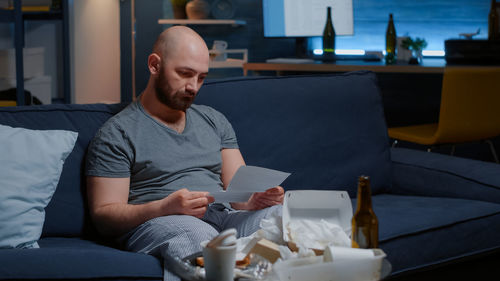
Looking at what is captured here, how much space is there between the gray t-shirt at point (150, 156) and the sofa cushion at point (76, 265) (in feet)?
0.96

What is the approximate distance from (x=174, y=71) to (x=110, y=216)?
47 centimetres

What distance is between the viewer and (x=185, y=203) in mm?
1604

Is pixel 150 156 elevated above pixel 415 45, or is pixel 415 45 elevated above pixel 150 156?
pixel 415 45

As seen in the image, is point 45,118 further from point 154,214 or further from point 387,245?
point 387,245

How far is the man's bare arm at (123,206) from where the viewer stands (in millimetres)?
1616

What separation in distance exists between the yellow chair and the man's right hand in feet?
6.57

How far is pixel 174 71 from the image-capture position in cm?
186

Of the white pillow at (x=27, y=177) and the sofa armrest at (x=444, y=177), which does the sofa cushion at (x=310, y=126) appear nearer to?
the sofa armrest at (x=444, y=177)

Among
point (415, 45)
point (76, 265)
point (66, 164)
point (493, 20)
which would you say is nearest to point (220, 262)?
point (76, 265)

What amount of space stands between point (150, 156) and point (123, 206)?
18 cm

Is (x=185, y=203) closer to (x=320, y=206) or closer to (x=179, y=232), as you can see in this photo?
(x=179, y=232)

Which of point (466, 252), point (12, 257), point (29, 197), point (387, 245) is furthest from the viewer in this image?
point (466, 252)

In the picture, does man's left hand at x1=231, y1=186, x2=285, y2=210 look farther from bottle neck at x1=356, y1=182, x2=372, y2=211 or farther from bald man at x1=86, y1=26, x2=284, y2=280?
bottle neck at x1=356, y1=182, x2=372, y2=211

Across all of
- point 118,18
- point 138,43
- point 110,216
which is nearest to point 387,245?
point 110,216
